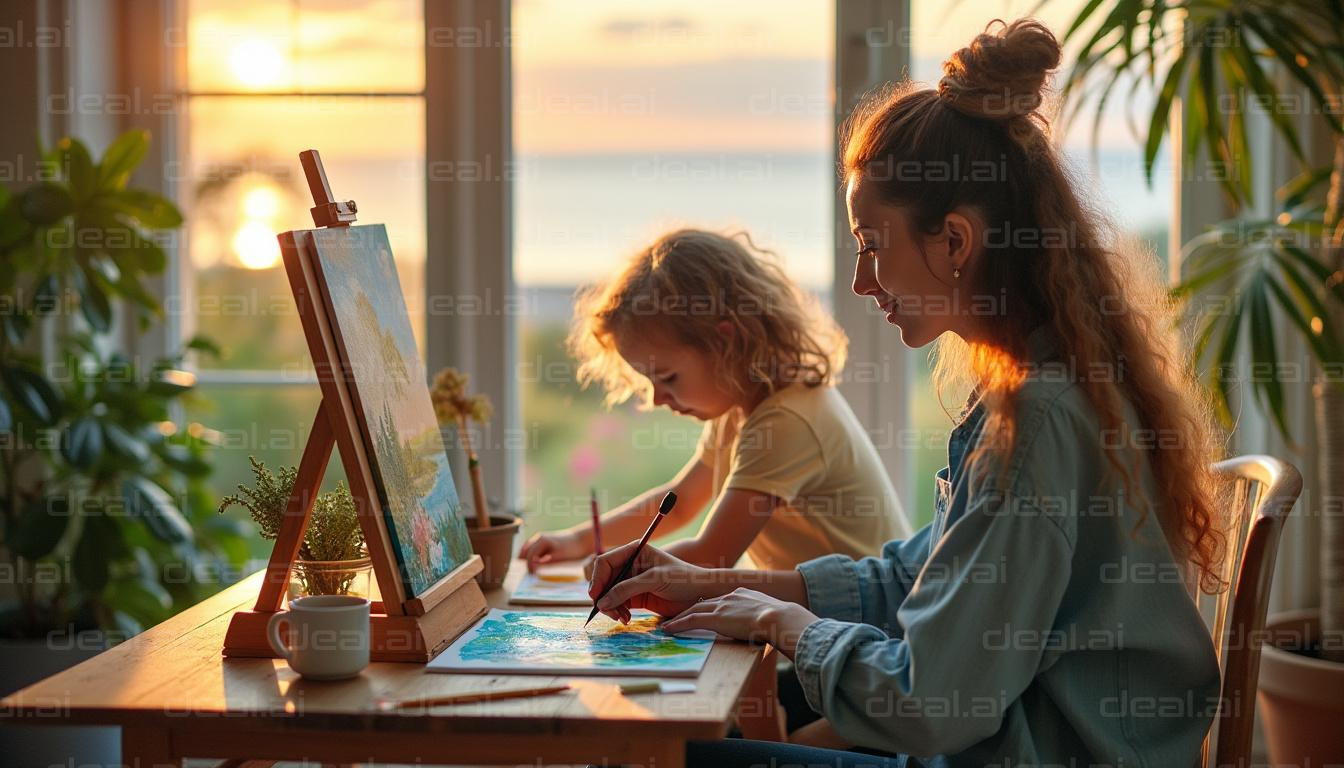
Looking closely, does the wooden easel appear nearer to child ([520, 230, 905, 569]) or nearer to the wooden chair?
child ([520, 230, 905, 569])

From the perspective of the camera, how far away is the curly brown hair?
1.32 meters

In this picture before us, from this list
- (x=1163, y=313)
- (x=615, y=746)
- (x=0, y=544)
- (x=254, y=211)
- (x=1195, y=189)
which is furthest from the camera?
(x=254, y=211)

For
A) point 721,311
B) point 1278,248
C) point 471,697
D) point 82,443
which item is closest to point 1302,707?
point 1278,248

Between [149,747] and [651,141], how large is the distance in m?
1.98

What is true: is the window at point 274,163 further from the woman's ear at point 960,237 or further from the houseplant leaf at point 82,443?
the woman's ear at point 960,237

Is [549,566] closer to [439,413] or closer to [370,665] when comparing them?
[439,413]

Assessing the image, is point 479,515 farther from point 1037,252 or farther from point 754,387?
point 1037,252

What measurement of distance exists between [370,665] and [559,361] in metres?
1.63

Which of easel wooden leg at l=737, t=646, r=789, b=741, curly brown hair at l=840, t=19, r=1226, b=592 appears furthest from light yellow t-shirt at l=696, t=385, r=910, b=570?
curly brown hair at l=840, t=19, r=1226, b=592

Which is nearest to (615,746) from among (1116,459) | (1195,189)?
(1116,459)

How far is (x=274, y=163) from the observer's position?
295 centimetres

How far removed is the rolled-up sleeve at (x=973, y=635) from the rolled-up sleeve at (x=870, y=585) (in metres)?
0.38

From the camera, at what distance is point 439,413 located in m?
1.94

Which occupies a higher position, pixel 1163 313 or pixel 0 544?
pixel 1163 313
